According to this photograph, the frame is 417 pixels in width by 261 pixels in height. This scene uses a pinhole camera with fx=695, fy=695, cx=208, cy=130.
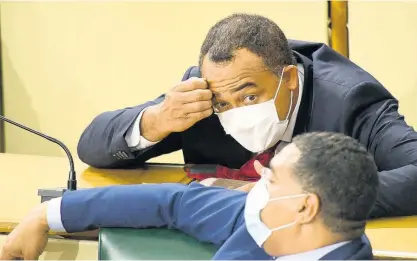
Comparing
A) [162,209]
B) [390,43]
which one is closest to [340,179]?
[162,209]

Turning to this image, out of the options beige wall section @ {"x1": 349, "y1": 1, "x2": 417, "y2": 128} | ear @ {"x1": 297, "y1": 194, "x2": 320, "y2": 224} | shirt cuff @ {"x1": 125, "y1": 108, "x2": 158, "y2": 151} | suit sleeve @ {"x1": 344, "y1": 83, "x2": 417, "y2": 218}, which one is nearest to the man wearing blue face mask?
ear @ {"x1": 297, "y1": 194, "x2": 320, "y2": 224}

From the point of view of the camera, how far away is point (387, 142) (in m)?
1.54

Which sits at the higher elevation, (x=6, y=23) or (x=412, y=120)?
(x=6, y=23)

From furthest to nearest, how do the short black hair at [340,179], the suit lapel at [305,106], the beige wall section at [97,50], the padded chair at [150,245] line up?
the beige wall section at [97,50] < the suit lapel at [305,106] < the padded chair at [150,245] < the short black hair at [340,179]

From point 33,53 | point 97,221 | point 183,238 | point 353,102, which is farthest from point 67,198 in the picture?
point 33,53

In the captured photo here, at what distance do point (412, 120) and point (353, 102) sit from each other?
116cm

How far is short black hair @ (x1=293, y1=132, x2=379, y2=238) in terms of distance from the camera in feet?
3.41

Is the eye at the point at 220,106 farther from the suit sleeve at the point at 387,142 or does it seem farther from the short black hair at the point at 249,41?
the suit sleeve at the point at 387,142

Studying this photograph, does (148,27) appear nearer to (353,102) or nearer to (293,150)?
(353,102)

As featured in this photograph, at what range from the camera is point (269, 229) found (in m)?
1.11

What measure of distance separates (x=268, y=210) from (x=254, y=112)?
19.2 inches

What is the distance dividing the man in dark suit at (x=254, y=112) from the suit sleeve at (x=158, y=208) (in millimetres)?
328

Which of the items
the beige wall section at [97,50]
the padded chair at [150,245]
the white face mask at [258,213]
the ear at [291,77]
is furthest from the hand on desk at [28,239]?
the beige wall section at [97,50]

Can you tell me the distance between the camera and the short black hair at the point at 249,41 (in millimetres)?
1556
